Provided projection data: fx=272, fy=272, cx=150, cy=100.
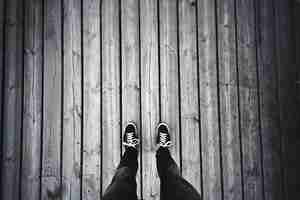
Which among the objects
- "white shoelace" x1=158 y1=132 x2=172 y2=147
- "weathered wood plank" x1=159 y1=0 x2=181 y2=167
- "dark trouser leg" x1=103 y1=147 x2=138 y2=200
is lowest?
"dark trouser leg" x1=103 y1=147 x2=138 y2=200

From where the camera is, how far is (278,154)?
1.50 metres

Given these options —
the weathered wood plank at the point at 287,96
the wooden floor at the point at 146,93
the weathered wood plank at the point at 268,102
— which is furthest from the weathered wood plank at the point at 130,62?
the weathered wood plank at the point at 287,96

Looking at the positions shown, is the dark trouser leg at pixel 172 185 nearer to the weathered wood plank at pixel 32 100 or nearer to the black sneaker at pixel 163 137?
the black sneaker at pixel 163 137

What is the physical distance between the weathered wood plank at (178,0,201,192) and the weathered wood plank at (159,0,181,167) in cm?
3

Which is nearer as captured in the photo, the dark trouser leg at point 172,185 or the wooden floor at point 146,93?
the dark trouser leg at point 172,185

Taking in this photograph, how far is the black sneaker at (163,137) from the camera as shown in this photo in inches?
56.1

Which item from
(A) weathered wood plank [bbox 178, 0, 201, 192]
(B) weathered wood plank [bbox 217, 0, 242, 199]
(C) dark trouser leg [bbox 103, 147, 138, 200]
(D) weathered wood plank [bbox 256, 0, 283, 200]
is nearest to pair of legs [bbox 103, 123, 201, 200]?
(C) dark trouser leg [bbox 103, 147, 138, 200]

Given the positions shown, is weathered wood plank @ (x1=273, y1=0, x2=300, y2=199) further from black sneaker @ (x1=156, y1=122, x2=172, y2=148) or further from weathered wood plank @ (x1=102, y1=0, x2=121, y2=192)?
weathered wood plank @ (x1=102, y1=0, x2=121, y2=192)

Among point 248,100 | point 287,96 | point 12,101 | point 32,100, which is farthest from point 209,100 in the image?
point 12,101

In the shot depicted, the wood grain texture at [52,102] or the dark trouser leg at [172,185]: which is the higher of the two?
the wood grain texture at [52,102]

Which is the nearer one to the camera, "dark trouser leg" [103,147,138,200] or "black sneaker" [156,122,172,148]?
"dark trouser leg" [103,147,138,200]

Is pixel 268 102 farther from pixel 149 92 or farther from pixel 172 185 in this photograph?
pixel 172 185

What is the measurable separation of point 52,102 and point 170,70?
68 centimetres

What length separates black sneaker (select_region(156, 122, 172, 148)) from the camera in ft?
4.67
